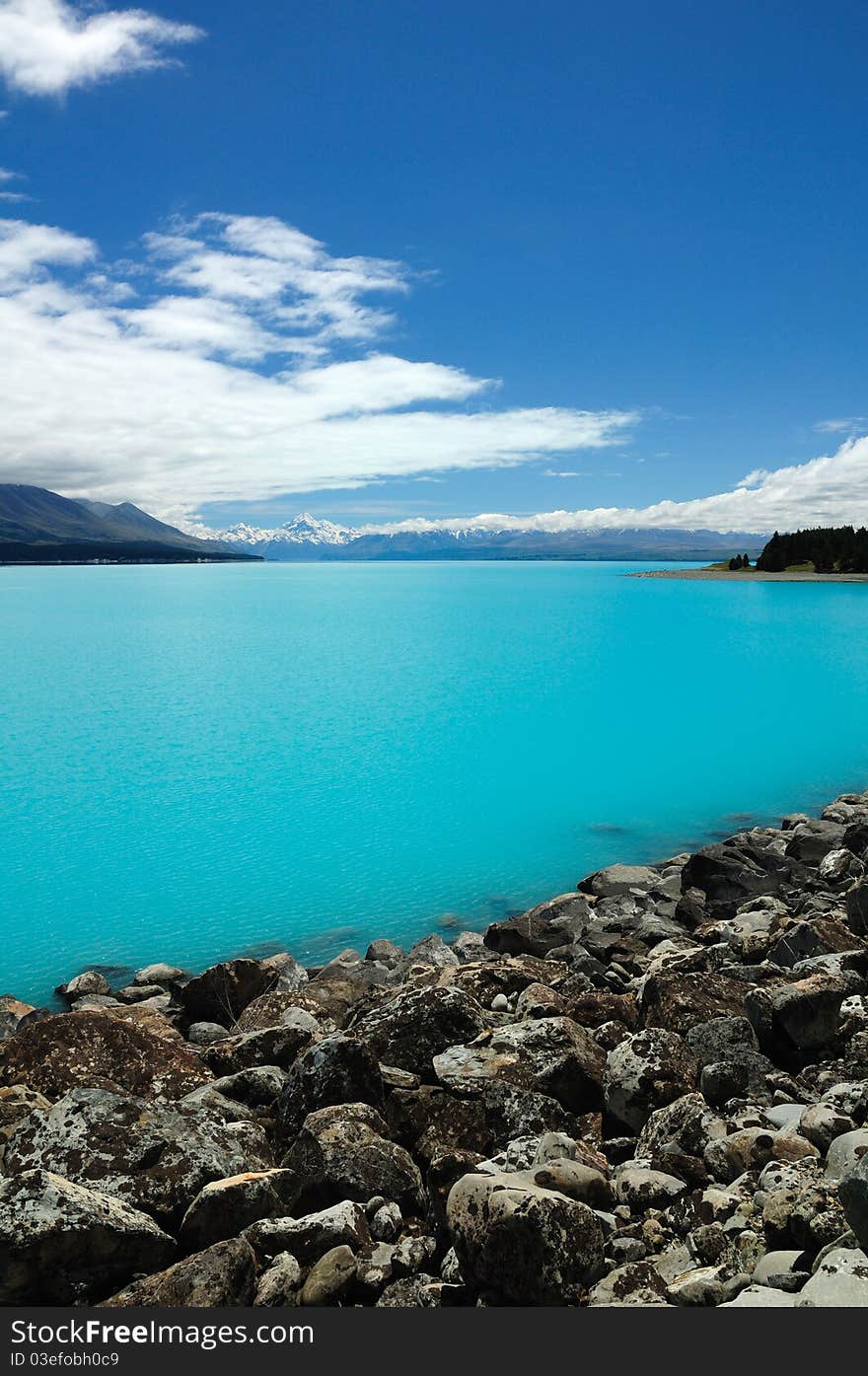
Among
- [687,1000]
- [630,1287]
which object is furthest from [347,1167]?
[687,1000]

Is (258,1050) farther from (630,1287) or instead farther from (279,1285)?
(630,1287)

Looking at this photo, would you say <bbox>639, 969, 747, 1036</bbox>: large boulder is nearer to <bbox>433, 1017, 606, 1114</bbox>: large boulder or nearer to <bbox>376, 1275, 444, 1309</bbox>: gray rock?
<bbox>433, 1017, 606, 1114</bbox>: large boulder

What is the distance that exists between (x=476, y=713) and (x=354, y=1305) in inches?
1986


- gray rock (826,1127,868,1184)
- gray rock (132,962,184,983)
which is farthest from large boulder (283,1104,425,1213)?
gray rock (132,962,184,983)

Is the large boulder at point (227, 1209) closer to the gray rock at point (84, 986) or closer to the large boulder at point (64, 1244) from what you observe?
the large boulder at point (64, 1244)

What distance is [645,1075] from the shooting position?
34.6 ft

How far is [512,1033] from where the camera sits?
37.8 ft

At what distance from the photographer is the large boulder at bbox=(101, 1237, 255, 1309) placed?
7340 millimetres

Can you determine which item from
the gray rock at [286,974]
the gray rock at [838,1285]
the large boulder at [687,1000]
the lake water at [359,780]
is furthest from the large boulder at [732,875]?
the gray rock at [838,1285]

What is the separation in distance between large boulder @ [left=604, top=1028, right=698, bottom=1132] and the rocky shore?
0.03 metres

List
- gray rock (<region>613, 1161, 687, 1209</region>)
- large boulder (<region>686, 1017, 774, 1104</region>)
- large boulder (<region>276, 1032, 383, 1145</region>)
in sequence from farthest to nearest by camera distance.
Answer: large boulder (<region>686, 1017, 774, 1104</region>)
large boulder (<region>276, 1032, 383, 1145</region>)
gray rock (<region>613, 1161, 687, 1209</region>)

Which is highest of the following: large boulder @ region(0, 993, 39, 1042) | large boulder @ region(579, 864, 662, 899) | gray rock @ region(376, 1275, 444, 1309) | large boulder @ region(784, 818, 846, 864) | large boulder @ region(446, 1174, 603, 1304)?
large boulder @ region(446, 1174, 603, 1304)

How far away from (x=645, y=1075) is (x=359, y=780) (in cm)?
3125

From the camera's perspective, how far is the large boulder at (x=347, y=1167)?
28.6ft
